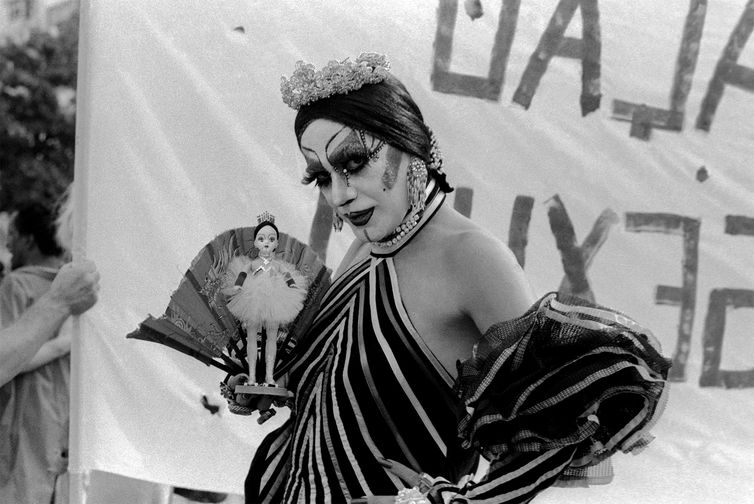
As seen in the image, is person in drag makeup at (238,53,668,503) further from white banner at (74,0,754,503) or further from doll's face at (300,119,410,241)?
white banner at (74,0,754,503)

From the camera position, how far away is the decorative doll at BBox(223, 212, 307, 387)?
2.10 metres

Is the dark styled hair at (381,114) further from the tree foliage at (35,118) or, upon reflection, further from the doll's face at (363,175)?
the tree foliage at (35,118)

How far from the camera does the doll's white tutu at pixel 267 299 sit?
2094 millimetres

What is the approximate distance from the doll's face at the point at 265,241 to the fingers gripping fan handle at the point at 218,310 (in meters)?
0.04

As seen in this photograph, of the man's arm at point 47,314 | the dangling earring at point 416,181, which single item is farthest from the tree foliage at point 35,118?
the dangling earring at point 416,181

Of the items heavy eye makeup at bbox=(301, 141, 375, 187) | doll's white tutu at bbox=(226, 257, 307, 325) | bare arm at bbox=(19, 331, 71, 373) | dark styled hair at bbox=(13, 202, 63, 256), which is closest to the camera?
heavy eye makeup at bbox=(301, 141, 375, 187)

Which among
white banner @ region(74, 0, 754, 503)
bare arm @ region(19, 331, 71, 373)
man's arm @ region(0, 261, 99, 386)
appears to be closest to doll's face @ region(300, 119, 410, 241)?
white banner @ region(74, 0, 754, 503)

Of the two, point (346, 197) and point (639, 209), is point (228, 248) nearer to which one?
point (346, 197)

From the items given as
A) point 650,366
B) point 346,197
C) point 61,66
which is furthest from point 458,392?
point 61,66

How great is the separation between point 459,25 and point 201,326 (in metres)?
1.54

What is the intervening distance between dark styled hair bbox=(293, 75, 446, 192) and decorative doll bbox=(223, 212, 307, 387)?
10.2 inches

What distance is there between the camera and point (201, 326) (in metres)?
2.18

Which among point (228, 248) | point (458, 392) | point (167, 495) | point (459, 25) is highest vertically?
point (459, 25)

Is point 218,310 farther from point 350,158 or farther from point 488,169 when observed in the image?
point 488,169
